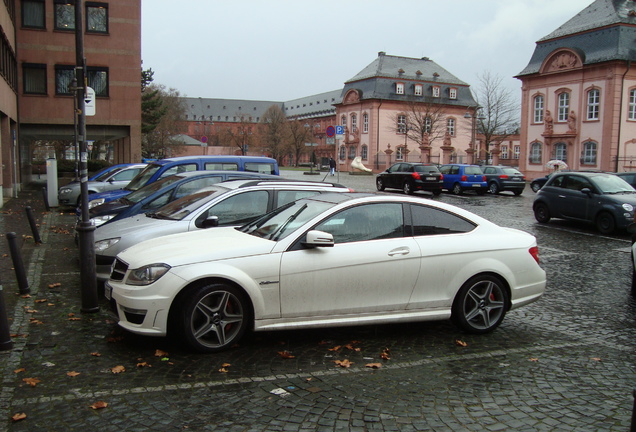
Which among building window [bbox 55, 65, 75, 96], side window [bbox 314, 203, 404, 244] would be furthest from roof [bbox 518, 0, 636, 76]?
side window [bbox 314, 203, 404, 244]

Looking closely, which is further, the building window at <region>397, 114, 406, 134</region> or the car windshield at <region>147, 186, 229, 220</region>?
the building window at <region>397, 114, 406, 134</region>

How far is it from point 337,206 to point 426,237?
1029 millimetres

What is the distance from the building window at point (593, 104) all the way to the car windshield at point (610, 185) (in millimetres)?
31093

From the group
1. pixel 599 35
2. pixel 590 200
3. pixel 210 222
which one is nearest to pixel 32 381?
→ pixel 210 222

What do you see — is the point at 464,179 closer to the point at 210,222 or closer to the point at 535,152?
the point at 535,152

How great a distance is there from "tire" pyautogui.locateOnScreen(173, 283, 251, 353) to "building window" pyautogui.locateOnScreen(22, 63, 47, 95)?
2947cm

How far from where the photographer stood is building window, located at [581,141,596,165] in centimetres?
4447

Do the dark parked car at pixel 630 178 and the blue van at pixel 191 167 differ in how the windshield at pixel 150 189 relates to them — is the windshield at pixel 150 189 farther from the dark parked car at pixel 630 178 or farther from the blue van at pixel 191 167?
the dark parked car at pixel 630 178

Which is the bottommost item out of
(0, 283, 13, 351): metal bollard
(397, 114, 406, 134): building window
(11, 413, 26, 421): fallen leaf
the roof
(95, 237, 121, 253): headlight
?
(11, 413, 26, 421): fallen leaf

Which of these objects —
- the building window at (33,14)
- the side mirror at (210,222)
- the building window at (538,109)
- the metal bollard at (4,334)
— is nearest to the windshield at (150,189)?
the side mirror at (210,222)

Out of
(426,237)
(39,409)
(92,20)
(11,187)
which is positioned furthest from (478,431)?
(92,20)

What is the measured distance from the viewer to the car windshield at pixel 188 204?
834 cm

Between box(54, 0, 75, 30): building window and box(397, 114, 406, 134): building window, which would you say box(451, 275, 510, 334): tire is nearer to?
box(54, 0, 75, 30): building window

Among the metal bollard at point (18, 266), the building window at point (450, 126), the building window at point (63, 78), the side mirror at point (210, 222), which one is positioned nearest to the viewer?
the side mirror at point (210, 222)
